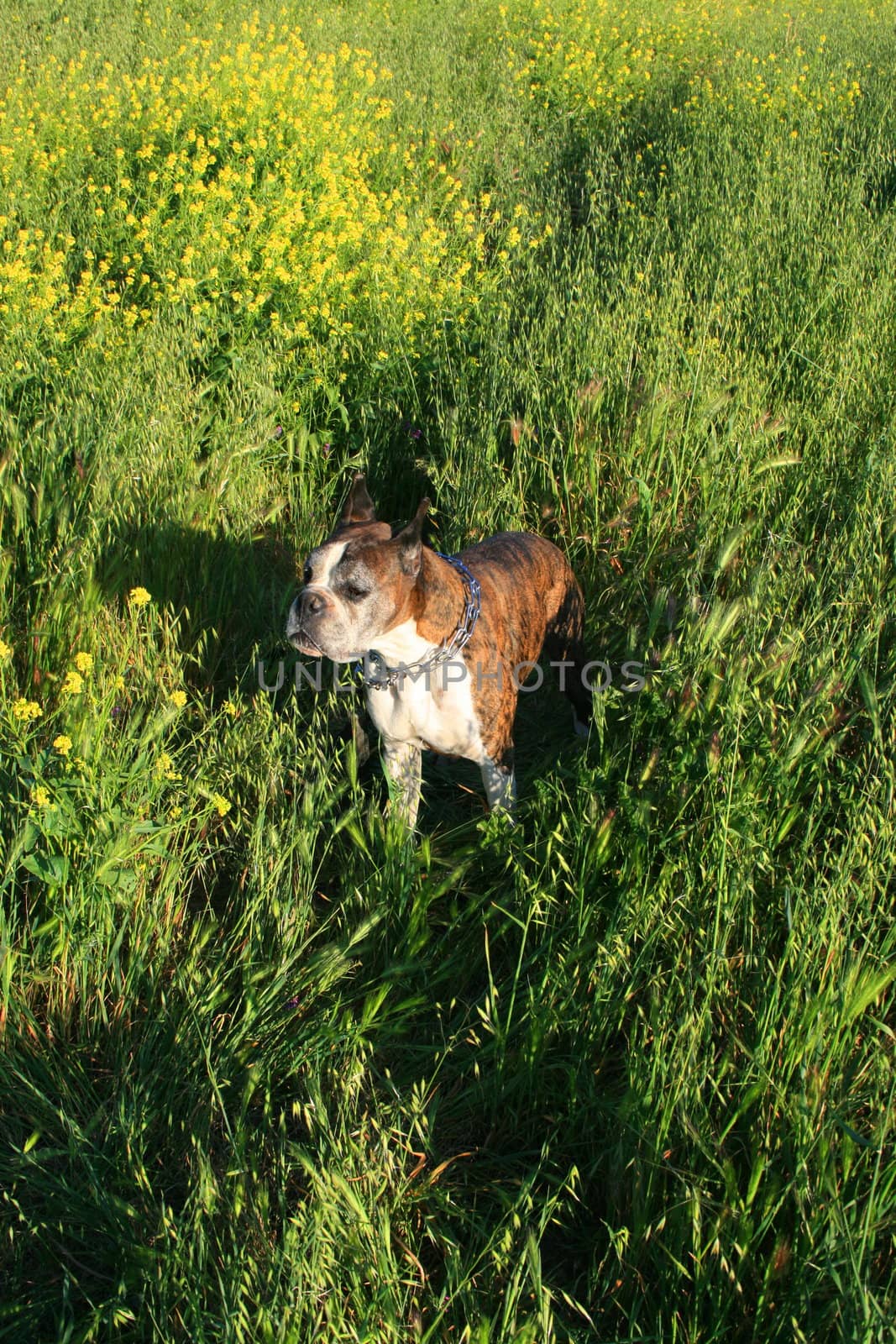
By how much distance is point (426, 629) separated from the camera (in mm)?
2926

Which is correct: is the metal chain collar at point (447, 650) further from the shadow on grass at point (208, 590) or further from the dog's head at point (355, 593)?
the shadow on grass at point (208, 590)

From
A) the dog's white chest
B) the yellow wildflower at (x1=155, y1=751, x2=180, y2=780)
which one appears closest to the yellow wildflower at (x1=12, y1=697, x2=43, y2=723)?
the yellow wildflower at (x1=155, y1=751, x2=180, y2=780)

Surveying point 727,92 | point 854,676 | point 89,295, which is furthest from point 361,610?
point 727,92

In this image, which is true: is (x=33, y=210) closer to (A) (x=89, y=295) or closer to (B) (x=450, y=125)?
(A) (x=89, y=295)

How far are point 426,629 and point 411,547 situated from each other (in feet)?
0.94

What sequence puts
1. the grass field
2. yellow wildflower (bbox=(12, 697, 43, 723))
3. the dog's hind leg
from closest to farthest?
the grass field
yellow wildflower (bbox=(12, 697, 43, 723))
the dog's hind leg

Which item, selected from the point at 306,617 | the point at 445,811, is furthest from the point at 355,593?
the point at 445,811

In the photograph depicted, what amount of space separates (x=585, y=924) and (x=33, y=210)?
602cm

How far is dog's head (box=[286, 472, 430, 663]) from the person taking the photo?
2.75 m

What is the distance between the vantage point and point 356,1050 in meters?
2.50

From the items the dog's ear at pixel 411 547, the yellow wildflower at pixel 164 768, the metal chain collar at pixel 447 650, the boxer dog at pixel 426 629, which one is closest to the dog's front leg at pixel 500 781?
the boxer dog at pixel 426 629

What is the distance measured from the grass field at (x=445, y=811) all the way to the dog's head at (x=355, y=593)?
46 cm

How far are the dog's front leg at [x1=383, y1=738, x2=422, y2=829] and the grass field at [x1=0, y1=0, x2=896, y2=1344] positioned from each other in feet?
0.44

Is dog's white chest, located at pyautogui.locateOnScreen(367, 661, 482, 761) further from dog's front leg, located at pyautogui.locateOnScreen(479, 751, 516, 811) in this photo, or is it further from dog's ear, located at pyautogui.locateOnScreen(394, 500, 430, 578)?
dog's ear, located at pyautogui.locateOnScreen(394, 500, 430, 578)
